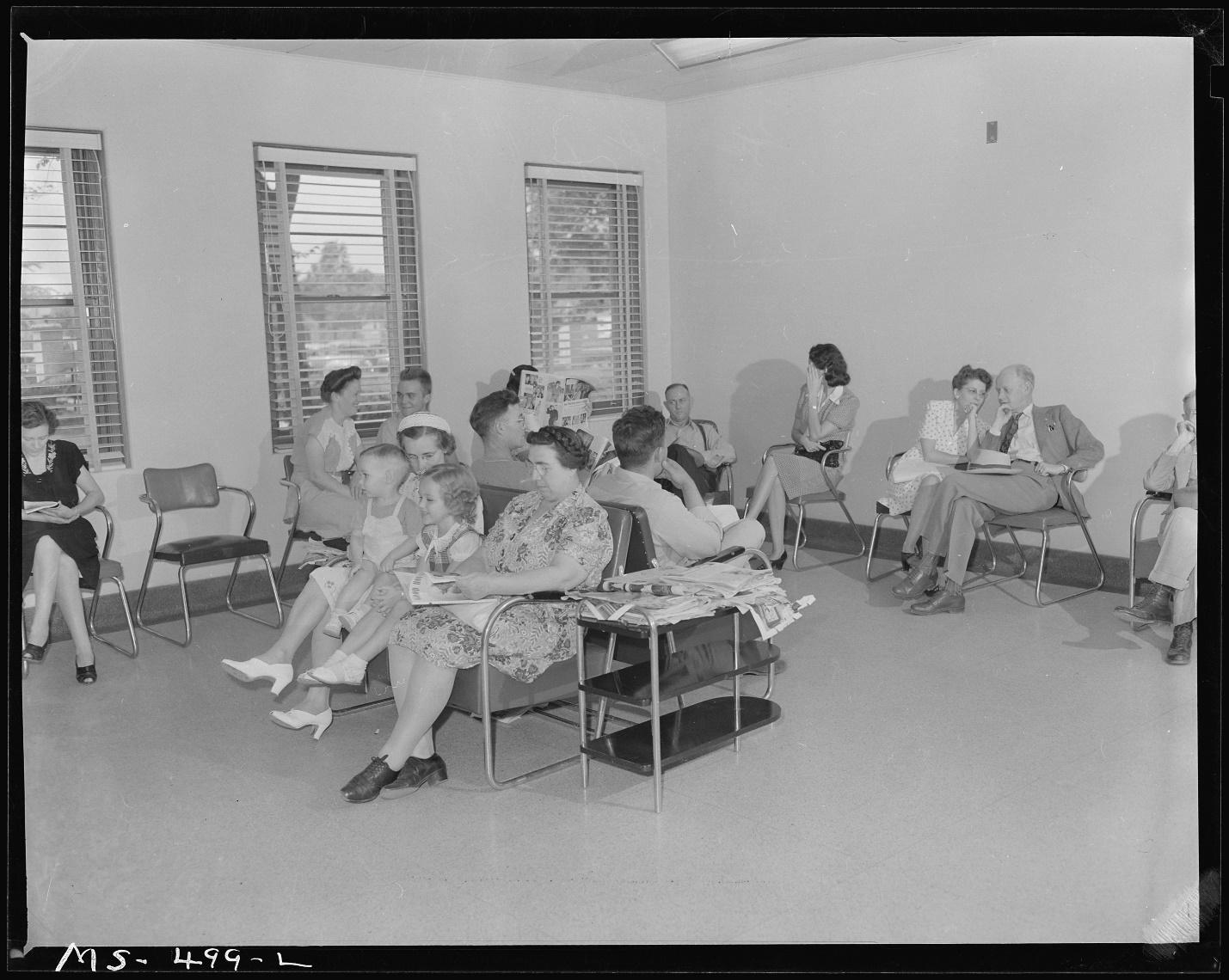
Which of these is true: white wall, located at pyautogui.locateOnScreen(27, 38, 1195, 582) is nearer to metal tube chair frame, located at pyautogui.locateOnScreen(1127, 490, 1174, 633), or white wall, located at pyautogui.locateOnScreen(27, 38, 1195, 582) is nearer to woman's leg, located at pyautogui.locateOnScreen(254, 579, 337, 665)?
metal tube chair frame, located at pyautogui.locateOnScreen(1127, 490, 1174, 633)

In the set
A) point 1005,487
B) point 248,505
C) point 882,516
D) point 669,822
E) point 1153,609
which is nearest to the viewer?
point 669,822

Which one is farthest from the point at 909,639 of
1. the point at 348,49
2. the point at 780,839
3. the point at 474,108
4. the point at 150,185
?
the point at 150,185

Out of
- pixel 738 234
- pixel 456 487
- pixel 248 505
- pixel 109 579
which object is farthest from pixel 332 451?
pixel 738 234

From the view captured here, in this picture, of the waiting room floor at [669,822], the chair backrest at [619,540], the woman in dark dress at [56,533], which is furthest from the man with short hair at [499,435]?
the woman in dark dress at [56,533]

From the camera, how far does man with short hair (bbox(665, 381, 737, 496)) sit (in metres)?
5.96

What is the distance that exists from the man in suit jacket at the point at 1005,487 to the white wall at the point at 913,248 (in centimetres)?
9

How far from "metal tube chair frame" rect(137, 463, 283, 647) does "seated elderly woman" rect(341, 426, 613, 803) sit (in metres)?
1.76

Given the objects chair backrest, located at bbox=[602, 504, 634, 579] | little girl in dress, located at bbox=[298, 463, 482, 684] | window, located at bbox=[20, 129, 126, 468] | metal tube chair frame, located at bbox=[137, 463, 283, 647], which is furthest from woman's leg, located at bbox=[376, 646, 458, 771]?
metal tube chair frame, located at bbox=[137, 463, 283, 647]

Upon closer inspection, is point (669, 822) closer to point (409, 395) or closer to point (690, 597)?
point (690, 597)

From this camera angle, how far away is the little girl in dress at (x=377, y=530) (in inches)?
170

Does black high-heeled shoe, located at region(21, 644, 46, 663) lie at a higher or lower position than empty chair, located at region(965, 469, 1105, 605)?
lower

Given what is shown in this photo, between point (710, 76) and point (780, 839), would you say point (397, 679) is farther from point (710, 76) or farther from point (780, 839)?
point (710, 76)

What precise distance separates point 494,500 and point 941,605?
252 centimetres

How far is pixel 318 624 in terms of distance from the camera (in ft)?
14.4
